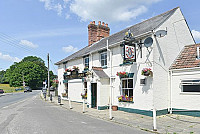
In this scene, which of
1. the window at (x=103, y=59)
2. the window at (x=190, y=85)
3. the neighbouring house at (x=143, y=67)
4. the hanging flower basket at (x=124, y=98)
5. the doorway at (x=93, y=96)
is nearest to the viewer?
the window at (x=190, y=85)

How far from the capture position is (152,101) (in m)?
11.0

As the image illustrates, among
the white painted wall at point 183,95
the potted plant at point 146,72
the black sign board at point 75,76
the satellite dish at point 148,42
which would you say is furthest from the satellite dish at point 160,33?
the black sign board at point 75,76

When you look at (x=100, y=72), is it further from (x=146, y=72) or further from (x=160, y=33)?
(x=160, y=33)

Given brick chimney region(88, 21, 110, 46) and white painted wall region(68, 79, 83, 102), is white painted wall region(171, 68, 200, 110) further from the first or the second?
brick chimney region(88, 21, 110, 46)

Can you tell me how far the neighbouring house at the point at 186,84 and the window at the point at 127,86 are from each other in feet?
9.22

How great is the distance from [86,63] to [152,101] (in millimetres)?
9559

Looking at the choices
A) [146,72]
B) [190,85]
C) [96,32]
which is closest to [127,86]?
[146,72]

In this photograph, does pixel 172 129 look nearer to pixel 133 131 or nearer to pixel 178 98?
pixel 133 131

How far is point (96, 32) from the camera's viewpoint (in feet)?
75.4

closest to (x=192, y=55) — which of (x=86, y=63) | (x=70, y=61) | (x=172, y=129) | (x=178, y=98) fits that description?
(x=178, y=98)

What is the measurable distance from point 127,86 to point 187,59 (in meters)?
4.71

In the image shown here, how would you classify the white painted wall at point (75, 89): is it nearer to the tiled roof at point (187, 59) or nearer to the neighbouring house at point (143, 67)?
the neighbouring house at point (143, 67)

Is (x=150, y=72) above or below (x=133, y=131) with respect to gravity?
above

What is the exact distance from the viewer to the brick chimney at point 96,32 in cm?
2236
